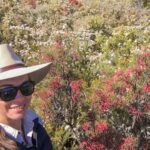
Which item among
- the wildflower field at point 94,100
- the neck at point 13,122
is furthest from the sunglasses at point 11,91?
the wildflower field at point 94,100

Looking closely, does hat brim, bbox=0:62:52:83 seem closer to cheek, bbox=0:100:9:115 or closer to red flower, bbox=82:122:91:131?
cheek, bbox=0:100:9:115

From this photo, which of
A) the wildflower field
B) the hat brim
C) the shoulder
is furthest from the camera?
the wildflower field

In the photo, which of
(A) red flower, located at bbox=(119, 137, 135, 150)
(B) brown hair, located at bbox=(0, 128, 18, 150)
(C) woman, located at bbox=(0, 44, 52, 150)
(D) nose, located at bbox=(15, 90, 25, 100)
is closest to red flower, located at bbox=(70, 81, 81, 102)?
(A) red flower, located at bbox=(119, 137, 135, 150)

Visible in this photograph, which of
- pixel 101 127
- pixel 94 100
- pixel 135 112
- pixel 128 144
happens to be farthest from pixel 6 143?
pixel 135 112

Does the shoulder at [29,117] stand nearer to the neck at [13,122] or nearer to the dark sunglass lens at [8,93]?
the neck at [13,122]

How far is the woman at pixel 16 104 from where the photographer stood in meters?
2.44

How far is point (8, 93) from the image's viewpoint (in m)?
2.43

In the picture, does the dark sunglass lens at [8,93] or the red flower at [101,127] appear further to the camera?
the red flower at [101,127]

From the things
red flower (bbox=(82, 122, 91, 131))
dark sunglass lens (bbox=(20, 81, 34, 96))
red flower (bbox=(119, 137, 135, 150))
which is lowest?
red flower (bbox=(119, 137, 135, 150))

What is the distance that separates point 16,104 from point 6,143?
27cm

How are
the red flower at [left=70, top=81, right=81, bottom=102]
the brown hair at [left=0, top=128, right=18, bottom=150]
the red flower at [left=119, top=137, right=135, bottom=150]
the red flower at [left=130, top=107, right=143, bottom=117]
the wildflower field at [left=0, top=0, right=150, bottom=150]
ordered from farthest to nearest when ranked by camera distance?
the red flower at [left=70, top=81, right=81, bottom=102], the red flower at [left=130, top=107, right=143, bottom=117], the wildflower field at [left=0, top=0, right=150, bottom=150], the red flower at [left=119, top=137, right=135, bottom=150], the brown hair at [left=0, top=128, right=18, bottom=150]

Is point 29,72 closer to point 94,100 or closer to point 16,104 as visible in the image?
point 16,104

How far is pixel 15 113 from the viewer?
245 cm

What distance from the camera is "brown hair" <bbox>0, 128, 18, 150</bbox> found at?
227 cm
